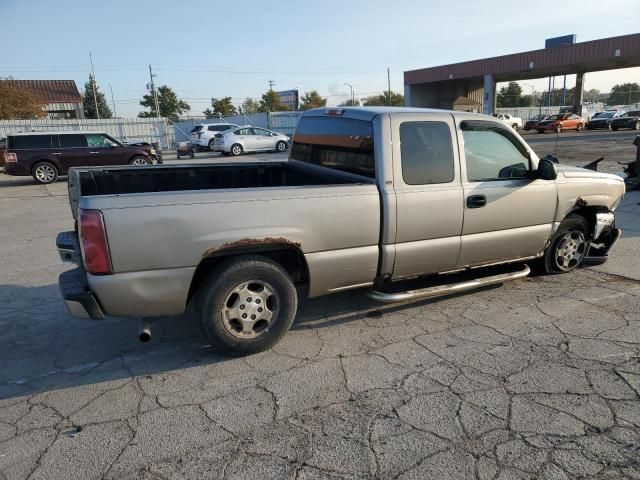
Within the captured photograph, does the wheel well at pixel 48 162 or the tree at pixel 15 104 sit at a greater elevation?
the tree at pixel 15 104

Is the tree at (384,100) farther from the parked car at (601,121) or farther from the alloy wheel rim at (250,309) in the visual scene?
the alloy wheel rim at (250,309)

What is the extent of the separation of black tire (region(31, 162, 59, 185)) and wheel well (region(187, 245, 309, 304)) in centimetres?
1512

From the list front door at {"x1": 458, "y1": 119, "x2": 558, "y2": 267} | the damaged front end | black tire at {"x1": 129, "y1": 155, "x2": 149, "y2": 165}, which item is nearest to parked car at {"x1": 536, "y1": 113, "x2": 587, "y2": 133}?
black tire at {"x1": 129, "y1": 155, "x2": 149, "y2": 165}

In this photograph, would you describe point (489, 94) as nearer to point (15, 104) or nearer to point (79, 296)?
point (15, 104)

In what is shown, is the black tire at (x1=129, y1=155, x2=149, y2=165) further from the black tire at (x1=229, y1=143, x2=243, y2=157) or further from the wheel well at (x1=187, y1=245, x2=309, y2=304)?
the wheel well at (x1=187, y1=245, x2=309, y2=304)

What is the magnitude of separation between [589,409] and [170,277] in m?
2.87

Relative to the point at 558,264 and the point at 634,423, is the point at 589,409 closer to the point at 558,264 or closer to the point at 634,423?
the point at 634,423

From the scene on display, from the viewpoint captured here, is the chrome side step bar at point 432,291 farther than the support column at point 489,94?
No

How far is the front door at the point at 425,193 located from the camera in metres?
4.03

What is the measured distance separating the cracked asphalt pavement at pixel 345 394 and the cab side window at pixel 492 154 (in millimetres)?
1276

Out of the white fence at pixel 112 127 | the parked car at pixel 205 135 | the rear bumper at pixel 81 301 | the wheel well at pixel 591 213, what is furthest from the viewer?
the white fence at pixel 112 127

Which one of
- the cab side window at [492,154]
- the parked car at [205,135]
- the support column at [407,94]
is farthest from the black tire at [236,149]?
the support column at [407,94]

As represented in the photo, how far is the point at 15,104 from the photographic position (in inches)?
1574

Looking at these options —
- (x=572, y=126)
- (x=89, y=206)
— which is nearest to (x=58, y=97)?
(x=572, y=126)
